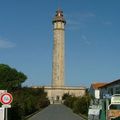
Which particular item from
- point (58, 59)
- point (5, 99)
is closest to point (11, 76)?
point (58, 59)

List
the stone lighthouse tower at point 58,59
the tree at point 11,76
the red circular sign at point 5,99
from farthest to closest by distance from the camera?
the stone lighthouse tower at point 58,59 < the tree at point 11,76 < the red circular sign at point 5,99

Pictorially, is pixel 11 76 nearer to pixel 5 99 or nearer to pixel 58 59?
pixel 58 59

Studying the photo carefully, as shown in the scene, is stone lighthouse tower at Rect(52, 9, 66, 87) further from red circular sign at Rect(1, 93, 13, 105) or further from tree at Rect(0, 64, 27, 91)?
red circular sign at Rect(1, 93, 13, 105)

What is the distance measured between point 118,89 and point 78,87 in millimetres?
108346

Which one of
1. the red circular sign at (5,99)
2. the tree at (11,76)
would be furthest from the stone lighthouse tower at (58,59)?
the red circular sign at (5,99)

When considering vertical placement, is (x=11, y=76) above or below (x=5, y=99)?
above

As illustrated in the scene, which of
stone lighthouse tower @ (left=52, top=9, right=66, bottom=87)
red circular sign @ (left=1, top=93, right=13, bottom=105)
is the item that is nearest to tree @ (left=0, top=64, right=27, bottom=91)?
stone lighthouse tower @ (left=52, top=9, right=66, bottom=87)

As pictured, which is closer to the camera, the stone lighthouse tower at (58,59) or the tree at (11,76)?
the tree at (11,76)

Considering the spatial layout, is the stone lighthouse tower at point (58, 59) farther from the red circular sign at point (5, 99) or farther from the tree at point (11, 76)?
the red circular sign at point (5, 99)

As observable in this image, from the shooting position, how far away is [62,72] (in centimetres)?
14912

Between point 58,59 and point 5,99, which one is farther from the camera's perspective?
point 58,59

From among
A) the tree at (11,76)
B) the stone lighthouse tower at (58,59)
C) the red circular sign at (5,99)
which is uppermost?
the stone lighthouse tower at (58,59)

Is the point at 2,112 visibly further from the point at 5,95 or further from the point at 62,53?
the point at 62,53

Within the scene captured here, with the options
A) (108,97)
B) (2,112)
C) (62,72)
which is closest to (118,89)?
(108,97)
